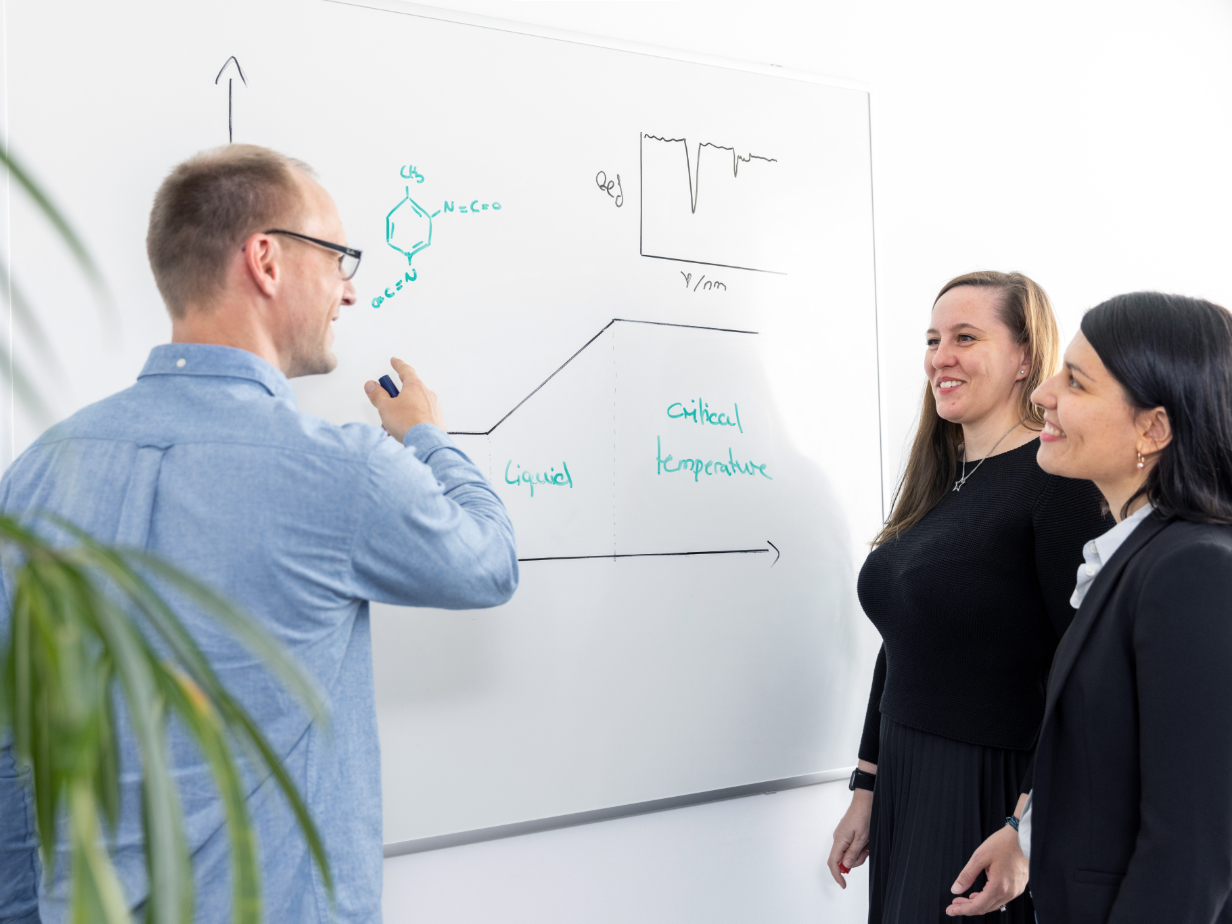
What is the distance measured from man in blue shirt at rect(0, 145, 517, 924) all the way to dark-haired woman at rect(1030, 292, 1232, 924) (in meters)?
0.67

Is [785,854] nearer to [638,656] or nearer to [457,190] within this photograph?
[638,656]

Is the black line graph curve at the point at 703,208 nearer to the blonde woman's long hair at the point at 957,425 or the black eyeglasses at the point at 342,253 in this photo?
the blonde woman's long hair at the point at 957,425

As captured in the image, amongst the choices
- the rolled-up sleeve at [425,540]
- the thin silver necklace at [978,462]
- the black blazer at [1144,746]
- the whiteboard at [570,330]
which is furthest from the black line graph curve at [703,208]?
the black blazer at [1144,746]

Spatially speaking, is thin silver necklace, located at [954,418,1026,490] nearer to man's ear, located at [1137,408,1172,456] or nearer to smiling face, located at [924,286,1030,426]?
smiling face, located at [924,286,1030,426]

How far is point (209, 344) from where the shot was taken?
0.83 m

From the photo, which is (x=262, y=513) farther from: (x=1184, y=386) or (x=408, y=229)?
(x=1184, y=386)

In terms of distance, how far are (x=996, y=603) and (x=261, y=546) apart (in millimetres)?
990

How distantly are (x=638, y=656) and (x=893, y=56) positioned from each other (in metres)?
1.29

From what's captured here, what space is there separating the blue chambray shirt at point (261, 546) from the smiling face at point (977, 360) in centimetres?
89

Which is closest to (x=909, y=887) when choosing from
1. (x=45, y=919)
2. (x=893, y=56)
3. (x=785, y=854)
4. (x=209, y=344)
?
(x=785, y=854)

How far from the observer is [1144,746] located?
2.85 feet

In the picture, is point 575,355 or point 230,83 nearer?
point 230,83

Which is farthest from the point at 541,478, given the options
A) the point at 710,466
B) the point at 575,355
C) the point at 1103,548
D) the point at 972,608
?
the point at 1103,548

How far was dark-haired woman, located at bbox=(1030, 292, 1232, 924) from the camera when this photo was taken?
0.83m
